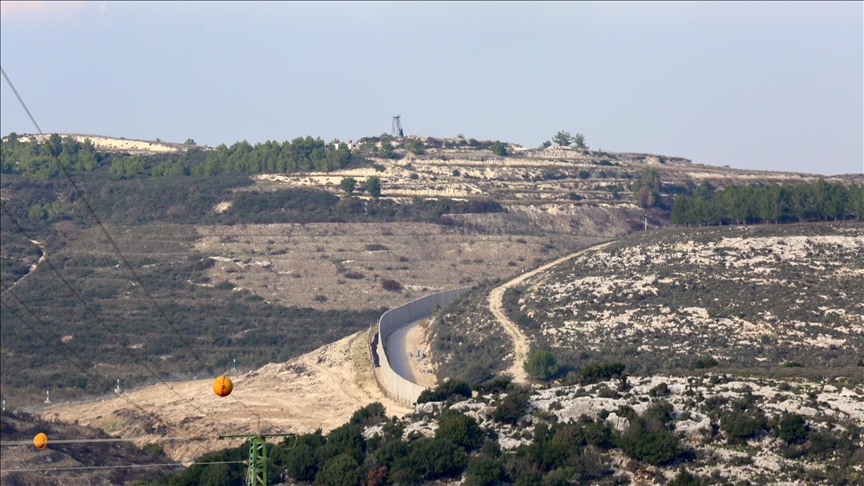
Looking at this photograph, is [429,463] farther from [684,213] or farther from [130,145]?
[130,145]

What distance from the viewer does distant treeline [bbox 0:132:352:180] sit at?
135m

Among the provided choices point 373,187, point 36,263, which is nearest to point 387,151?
point 373,187

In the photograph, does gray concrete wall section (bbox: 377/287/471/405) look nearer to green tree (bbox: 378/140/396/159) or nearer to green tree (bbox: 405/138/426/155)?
green tree (bbox: 378/140/396/159)

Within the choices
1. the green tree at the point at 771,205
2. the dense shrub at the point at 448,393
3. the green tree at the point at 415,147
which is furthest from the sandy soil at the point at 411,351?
the green tree at the point at 415,147

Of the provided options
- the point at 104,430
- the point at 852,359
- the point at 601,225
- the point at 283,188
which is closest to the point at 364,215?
the point at 283,188

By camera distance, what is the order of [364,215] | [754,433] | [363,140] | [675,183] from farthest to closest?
[363,140]
[675,183]
[364,215]
[754,433]

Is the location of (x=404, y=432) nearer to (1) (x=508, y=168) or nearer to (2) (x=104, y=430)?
(2) (x=104, y=430)

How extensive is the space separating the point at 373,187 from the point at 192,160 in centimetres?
3536

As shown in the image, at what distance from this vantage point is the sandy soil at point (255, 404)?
5409 centimetres

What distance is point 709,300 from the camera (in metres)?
65.1

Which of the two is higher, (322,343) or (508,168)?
(508,168)

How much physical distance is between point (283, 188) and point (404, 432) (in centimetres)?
8831

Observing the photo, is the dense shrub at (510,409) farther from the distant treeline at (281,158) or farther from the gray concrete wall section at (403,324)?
the distant treeline at (281,158)

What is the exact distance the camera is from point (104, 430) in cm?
5553
